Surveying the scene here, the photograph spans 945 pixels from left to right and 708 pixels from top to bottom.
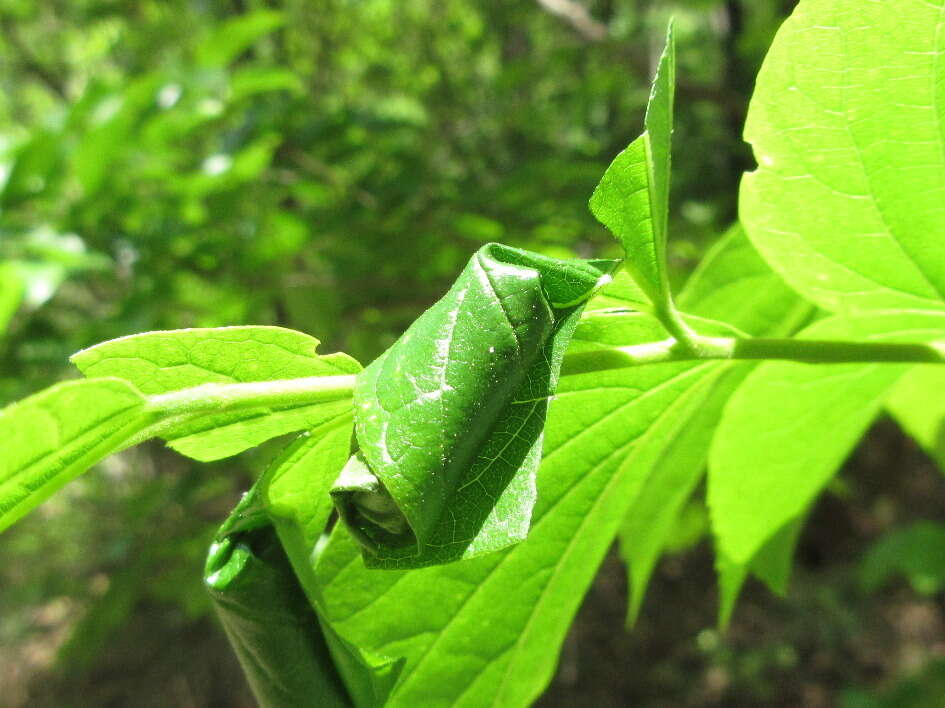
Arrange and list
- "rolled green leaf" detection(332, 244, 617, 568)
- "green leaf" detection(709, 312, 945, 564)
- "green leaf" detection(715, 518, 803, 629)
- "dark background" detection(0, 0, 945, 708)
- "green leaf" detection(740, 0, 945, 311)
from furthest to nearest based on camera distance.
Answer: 1. "dark background" detection(0, 0, 945, 708)
2. "green leaf" detection(715, 518, 803, 629)
3. "green leaf" detection(709, 312, 945, 564)
4. "green leaf" detection(740, 0, 945, 311)
5. "rolled green leaf" detection(332, 244, 617, 568)

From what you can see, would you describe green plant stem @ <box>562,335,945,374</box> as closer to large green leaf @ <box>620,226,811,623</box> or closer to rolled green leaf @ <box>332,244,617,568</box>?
rolled green leaf @ <box>332,244,617,568</box>

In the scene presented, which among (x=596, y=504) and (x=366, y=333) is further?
(x=366, y=333)

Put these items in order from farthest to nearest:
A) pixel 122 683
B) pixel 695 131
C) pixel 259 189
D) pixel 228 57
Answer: pixel 122 683 < pixel 695 131 < pixel 259 189 < pixel 228 57

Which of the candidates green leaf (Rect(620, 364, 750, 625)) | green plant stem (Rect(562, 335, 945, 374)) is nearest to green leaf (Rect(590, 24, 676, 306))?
green plant stem (Rect(562, 335, 945, 374))

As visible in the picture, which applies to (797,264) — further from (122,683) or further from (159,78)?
(122,683)

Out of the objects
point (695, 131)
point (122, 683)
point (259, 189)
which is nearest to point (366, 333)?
point (259, 189)

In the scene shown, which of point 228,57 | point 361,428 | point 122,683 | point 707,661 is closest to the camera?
point 361,428
